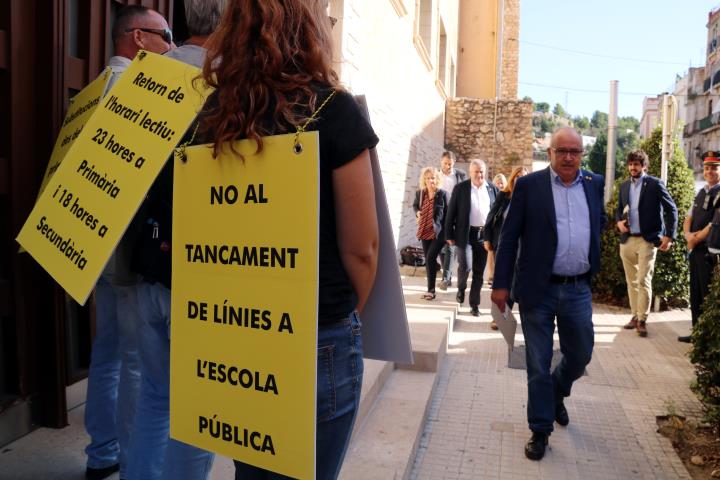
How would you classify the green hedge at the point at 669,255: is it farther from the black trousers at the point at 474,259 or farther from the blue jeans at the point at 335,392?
the blue jeans at the point at 335,392

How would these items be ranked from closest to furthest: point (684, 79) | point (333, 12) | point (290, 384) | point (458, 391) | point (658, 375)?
point (290, 384) → point (458, 391) → point (658, 375) → point (333, 12) → point (684, 79)

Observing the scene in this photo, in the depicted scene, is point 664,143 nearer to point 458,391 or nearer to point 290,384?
point 458,391

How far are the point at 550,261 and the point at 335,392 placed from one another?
245 centimetres

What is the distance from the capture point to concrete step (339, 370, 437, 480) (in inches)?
121

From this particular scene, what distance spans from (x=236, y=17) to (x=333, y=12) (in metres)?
5.38

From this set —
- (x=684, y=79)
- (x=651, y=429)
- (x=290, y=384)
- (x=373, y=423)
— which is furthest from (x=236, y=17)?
(x=684, y=79)

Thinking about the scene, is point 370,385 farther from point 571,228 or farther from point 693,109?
point 693,109

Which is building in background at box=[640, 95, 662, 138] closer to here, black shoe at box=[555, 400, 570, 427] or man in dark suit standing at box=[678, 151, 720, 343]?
man in dark suit standing at box=[678, 151, 720, 343]

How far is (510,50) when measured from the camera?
27.0 m

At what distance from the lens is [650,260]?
6.63 m

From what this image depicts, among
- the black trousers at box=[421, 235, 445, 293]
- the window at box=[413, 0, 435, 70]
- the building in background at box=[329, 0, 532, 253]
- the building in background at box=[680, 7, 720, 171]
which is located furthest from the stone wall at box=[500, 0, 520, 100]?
the building in background at box=[680, 7, 720, 171]

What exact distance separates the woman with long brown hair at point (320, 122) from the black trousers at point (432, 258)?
6.48 metres

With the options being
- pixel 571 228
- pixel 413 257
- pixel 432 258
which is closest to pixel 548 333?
pixel 571 228

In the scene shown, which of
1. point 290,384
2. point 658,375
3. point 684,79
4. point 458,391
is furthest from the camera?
point 684,79
